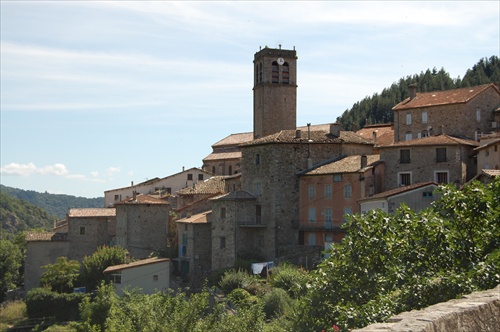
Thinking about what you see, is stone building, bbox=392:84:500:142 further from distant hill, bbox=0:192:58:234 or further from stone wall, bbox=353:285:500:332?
distant hill, bbox=0:192:58:234

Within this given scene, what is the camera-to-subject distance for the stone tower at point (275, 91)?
65.1 metres

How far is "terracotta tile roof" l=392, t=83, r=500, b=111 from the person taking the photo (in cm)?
5457

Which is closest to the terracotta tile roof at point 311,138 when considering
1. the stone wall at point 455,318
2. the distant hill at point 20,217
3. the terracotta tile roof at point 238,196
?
the terracotta tile roof at point 238,196

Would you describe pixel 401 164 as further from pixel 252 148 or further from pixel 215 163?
pixel 215 163

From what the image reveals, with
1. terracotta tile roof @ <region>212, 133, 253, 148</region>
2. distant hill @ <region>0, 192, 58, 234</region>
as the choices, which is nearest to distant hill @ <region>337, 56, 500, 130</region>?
terracotta tile roof @ <region>212, 133, 253, 148</region>

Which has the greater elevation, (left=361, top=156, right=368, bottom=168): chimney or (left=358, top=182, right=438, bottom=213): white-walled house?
(left=361, top=156, right=368, bottom=168): chimney

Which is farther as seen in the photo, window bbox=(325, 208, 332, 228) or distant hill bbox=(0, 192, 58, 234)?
distant hill bbox=(0, 192, 58, 234)

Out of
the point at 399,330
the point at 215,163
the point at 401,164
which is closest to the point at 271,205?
the point at 401,164

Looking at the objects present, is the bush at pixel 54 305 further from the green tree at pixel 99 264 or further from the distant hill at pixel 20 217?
the distant hill at pixel 20 217

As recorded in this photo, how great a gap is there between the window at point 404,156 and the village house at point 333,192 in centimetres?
127

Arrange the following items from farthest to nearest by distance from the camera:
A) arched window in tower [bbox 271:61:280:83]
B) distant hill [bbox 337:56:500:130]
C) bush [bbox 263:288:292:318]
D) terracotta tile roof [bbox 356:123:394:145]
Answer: distant hill [bbox 337:56:500:130], arched window in tower [bbox 271:61:280:83], terracotta tile roof [bbox 356:123:394:145], bush [bbox 263:288:292:318]

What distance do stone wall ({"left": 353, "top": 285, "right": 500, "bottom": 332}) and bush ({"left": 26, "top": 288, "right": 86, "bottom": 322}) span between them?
44.2 metres

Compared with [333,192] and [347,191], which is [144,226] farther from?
[347,191]

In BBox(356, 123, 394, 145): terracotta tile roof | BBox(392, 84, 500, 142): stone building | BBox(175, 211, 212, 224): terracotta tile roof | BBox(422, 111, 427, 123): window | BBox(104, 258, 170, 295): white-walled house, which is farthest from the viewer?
BBox(356, 123, 394, 145): terracotta tile roof
